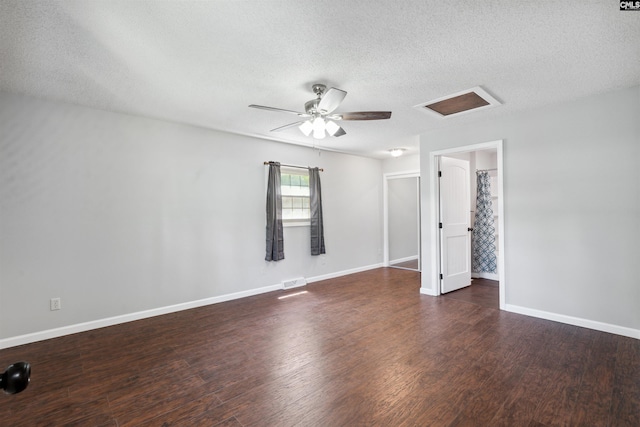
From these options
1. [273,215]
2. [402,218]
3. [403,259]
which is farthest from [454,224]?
[273,215]

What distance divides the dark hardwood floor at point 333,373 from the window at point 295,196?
1891 millimetres

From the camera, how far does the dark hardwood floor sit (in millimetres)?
1871

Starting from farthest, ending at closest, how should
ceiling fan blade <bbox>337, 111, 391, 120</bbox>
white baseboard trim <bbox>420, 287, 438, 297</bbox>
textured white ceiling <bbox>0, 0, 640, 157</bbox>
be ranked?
1. white baseboard trim <bbox>420, 287, 438, 297</bbox>
2. ceiling fan blade <bbox>337, 111, 391, 120</bbox>
3. textured white ceiling <bbox>0, 0, 640, 157</bbox>

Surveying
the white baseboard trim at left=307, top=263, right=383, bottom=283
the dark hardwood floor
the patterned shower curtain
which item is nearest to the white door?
the patterned shower curtain

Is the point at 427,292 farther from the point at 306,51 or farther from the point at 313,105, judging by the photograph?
the point at 306,51

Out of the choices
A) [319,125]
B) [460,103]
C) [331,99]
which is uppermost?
[460,103]

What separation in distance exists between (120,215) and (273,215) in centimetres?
201

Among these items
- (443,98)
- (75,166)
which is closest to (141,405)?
(75,166)

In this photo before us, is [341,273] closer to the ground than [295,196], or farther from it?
closer to the ground

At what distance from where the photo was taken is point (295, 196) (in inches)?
206

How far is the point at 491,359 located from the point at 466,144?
2.76 m

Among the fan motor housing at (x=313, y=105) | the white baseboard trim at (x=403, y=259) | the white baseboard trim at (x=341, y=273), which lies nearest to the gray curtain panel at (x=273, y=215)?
the white baseboard trim at (x=341, y=273)

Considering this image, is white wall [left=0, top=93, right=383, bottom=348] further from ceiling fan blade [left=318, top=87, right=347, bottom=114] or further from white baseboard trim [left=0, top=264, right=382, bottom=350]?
ceiling fan blade [left=318, top=87, right=347, bottom=114]

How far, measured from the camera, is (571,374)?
228cm
